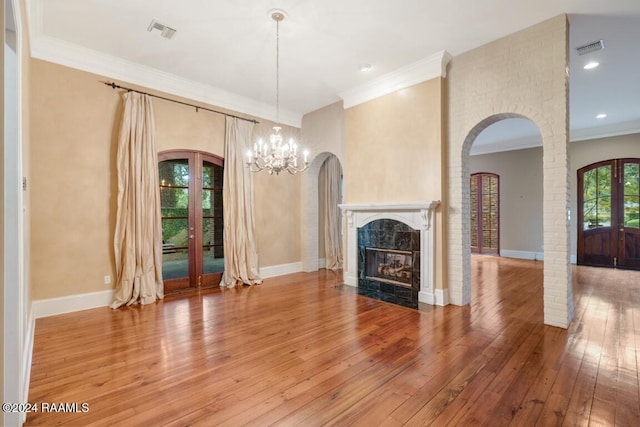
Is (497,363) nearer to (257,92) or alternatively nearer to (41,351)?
(41,351)

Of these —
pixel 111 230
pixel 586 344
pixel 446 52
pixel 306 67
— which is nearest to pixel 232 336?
pixel 111 230

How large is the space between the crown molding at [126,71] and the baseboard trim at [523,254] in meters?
8.09

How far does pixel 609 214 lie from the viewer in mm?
7461

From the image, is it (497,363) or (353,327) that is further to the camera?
(353,327)

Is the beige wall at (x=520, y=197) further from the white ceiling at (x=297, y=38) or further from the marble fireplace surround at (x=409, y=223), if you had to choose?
the marble fireplace surround at (x=409, y=223)

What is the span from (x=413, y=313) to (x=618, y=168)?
7.41 m

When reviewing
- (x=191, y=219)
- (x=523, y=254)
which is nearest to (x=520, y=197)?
(x=523, y=254)

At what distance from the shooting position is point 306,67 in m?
4.76

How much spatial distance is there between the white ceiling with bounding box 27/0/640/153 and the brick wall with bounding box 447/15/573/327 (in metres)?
0.25

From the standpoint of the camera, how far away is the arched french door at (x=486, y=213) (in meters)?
9.45

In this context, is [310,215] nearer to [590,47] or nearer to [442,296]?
[442,296]

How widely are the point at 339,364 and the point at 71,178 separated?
437 centimetres

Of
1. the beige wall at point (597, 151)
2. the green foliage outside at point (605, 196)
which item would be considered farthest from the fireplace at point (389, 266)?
the green foliage outside at point (605, 196)

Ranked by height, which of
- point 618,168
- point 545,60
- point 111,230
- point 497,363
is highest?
point 545,60
